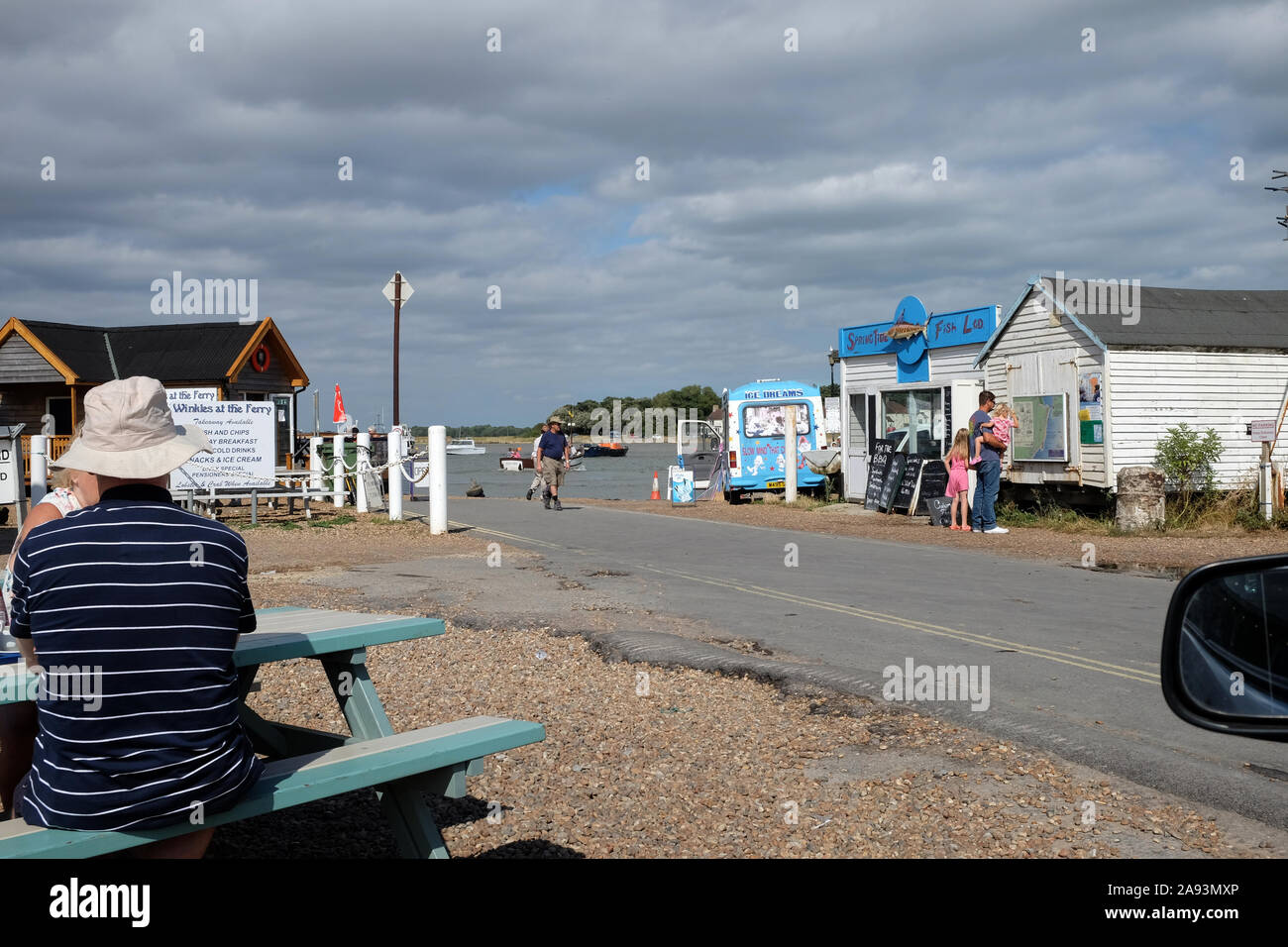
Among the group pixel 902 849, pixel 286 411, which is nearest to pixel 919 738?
pixel 902 849

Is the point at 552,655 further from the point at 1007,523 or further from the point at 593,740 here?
the point at 1007,523

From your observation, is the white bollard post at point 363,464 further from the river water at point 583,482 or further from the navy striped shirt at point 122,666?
the navy striped shirt at point 122,666

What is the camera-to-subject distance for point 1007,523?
20141 millimetres

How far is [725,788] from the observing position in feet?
16.4

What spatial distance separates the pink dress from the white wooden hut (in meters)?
2.16

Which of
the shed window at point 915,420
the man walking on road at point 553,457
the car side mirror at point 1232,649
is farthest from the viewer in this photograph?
the shed window at point 915,420

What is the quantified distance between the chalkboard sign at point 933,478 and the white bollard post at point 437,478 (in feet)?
28.6

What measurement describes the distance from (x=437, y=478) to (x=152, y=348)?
22966 mm

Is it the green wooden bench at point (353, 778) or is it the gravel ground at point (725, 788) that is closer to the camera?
the green wooden bench at point (353, 778)

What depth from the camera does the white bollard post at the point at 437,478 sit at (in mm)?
18438

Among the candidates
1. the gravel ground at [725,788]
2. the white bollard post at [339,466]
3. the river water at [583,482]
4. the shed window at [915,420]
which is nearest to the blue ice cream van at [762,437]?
the shed window at [915,420]

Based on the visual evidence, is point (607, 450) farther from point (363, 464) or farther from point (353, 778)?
point (353, 778)

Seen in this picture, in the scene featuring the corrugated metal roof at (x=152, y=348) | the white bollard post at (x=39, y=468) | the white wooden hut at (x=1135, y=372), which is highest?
the corrugated metal roof at (x=152, y=348)
